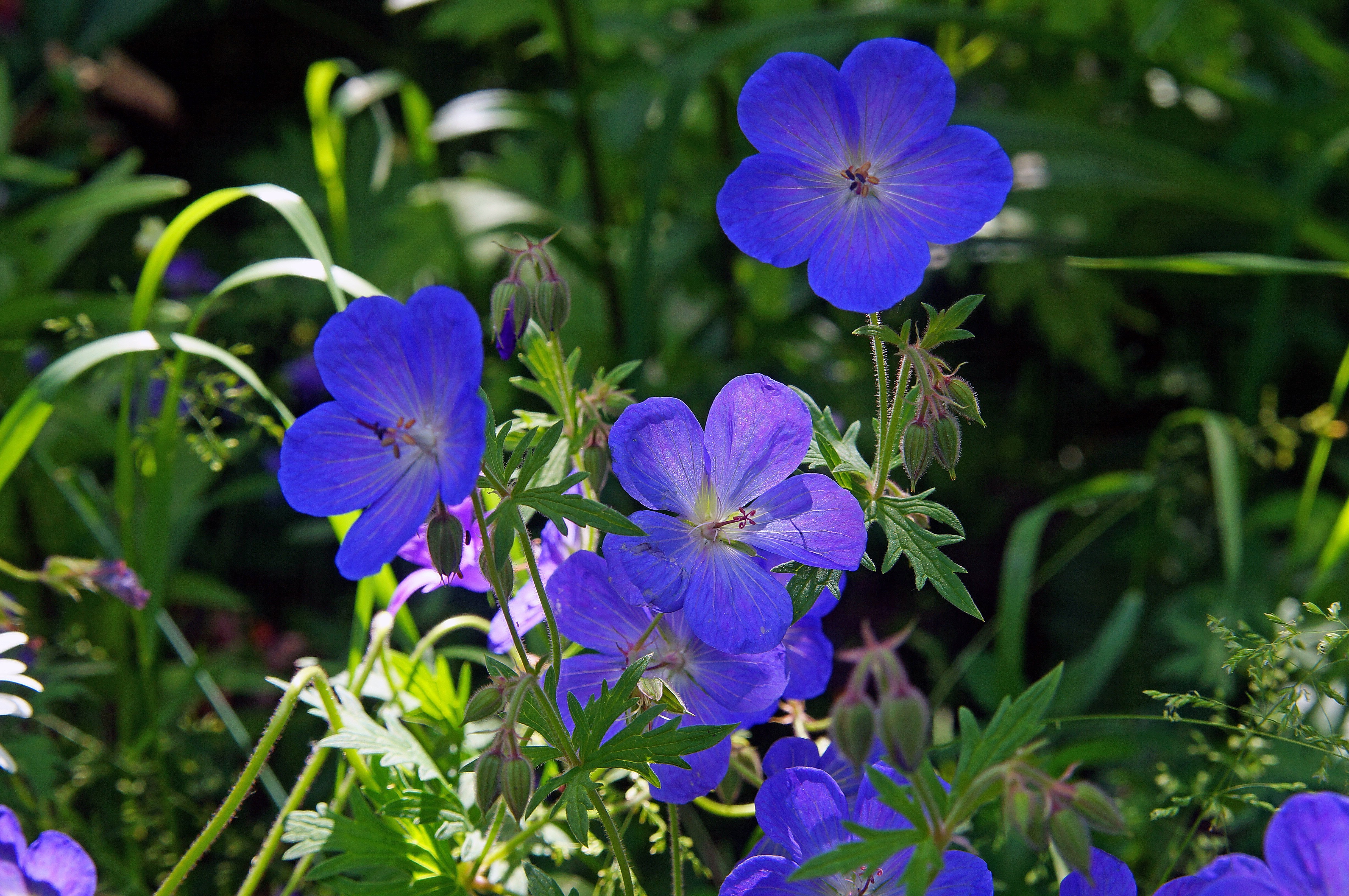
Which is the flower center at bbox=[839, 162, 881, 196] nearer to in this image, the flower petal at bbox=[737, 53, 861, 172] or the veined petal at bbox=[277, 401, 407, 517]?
the flower petal at bbox=[737, 53, 861, 172]

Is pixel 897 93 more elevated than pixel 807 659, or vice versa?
pixel 897 93

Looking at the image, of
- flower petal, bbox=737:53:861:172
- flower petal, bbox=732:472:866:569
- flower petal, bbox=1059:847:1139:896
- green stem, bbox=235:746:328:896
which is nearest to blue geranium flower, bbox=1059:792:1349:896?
flower petal, bbox=1059:847:1139:896

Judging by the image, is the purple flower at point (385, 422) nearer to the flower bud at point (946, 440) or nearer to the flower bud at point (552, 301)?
the flower bud at point (552, 301)

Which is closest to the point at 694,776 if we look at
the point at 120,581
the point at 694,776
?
the point at 694,776

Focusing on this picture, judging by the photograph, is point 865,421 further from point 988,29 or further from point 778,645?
point 778,645

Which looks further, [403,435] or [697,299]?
[697,299]

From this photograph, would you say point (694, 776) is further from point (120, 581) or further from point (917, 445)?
point (120, 581)
